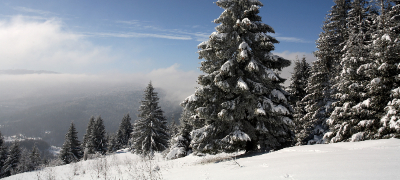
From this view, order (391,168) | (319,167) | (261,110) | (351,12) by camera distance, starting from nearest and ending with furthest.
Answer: (391,168)
(319,167)
(261,110)
(351,12)

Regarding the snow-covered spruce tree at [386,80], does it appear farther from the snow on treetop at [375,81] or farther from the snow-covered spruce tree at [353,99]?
the snow-covered spruce tree at [353,99]

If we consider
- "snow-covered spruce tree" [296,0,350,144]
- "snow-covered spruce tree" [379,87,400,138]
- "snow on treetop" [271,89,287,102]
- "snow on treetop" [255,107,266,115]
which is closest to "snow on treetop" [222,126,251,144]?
"snow on treetop" [255,107,266,115]

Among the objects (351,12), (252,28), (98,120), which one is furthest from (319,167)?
(98,120)

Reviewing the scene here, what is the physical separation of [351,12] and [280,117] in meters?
22.3

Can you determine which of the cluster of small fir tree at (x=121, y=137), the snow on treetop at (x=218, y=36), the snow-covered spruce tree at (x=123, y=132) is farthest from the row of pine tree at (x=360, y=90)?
the snow-covered spruce tree at (x=123, y=132)

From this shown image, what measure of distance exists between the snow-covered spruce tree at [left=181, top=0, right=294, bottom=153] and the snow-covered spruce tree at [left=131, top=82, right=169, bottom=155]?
65.8 feet

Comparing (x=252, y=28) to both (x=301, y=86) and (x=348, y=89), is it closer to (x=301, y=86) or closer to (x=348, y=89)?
(x=348, y=89)

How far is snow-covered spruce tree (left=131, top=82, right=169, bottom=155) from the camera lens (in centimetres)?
3000

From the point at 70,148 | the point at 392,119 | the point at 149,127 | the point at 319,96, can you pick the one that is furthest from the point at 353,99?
the point at 70,148

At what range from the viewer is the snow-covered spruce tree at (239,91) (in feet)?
34.2

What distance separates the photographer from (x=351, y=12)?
23.8m

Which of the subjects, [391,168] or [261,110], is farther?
[261,110]

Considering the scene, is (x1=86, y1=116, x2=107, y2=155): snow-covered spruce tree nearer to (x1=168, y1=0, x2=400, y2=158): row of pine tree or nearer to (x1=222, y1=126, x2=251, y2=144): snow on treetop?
(x1=168, y1=0, x2=400, y2=158): row of pine tree

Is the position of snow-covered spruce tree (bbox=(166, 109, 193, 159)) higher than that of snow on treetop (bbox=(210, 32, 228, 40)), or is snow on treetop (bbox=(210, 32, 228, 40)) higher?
snow on treetop (bbox=(210, 32, 228, 40))
